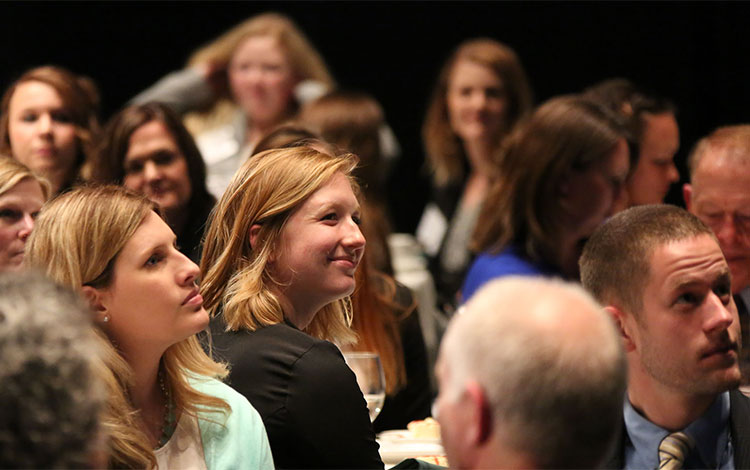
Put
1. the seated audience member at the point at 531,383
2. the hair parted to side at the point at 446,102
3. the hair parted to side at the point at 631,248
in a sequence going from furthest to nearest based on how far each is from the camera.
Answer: the hair parted to side at the point at 446,102 → the hair parted to side at the point at 631,248 → the seated audience member at the point at 531,383

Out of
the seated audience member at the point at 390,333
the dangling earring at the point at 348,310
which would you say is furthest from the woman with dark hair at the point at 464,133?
the dangling earring at the point at 348,310

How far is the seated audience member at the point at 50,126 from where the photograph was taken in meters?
4.18

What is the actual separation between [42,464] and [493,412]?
24.6 inches

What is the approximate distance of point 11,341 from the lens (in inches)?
55.4

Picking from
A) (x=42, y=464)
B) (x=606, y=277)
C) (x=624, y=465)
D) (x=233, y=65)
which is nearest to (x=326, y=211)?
(x=606, y=277)

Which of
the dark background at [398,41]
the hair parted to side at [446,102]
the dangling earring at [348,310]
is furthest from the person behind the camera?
the dark background at [398,41]

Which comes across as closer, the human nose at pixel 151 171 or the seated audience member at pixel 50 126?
the human nose at pixel 151 171

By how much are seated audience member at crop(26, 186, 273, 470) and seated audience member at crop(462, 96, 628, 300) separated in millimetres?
1705

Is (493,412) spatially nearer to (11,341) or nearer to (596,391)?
(596,391)

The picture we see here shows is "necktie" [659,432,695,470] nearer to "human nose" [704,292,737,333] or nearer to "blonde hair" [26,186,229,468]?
"human nose" [704,292,737,333]

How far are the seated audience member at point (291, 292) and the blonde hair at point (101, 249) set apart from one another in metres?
0.17

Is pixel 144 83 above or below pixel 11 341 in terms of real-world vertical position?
below

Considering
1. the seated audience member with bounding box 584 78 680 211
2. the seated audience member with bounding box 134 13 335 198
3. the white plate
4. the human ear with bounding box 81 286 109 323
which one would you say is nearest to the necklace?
the human ear with bounding box 81 286 109 323

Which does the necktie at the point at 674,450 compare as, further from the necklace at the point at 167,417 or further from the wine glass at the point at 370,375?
the necklace at the point at 167,417
